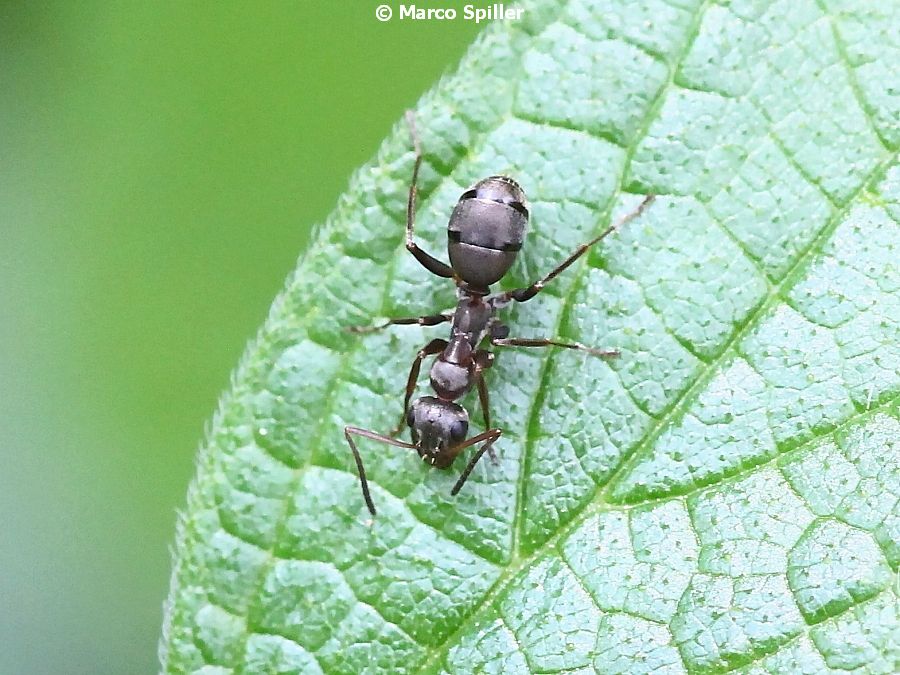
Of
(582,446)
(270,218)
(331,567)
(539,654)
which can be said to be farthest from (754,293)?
(270,218)

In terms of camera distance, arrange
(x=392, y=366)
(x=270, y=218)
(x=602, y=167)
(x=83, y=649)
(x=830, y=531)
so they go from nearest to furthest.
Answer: (x=830, y=531) → (x=602, y=167) → (x=392, y=366) → (x=83, y=649) → (x=270, y=218)

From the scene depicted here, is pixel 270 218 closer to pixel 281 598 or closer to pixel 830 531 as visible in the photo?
pixel 281 598

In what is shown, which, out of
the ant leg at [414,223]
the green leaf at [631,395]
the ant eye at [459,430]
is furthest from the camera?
the ant eye at [459,430]

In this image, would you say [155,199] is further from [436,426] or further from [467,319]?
[436,426]

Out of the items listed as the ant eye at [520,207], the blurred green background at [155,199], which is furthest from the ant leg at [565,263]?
the blurred green background at [155,199]

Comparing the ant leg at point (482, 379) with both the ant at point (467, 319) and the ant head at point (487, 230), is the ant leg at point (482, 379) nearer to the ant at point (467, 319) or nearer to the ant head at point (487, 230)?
the ant at point (467, 319)

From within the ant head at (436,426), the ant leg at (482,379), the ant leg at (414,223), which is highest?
the ant leg at (414,223)

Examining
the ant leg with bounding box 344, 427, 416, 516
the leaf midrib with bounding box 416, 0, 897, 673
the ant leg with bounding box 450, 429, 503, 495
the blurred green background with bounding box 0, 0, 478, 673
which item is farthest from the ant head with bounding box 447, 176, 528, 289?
the blurred green background with bounding box 0, 0, 478, 673
